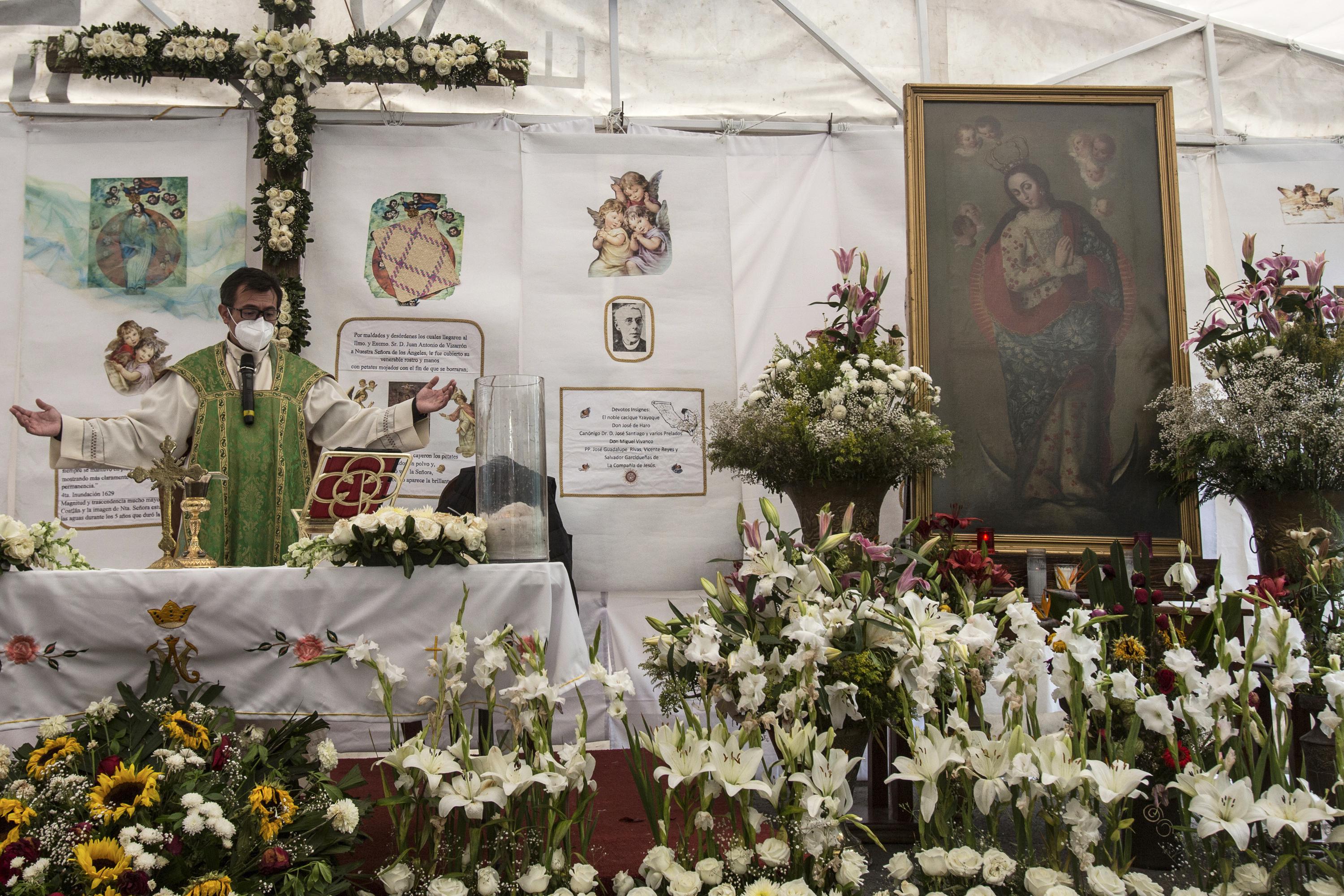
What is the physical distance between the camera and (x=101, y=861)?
2.00 m

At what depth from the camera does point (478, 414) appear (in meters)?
3.05

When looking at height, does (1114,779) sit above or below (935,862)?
above

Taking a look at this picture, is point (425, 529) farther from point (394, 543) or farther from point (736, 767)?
point (736, 767)

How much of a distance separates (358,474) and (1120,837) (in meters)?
2.26

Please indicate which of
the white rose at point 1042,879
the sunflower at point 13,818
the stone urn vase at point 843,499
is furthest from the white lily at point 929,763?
the stone urn vase at point 843,499

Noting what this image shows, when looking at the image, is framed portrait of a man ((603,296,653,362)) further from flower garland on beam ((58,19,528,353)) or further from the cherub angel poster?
flower garland on beam ((58,19,528,353))

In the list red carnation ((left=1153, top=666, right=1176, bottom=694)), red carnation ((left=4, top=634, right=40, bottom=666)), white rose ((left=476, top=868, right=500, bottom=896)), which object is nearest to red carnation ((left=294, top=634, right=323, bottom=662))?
red carnation ((left=4, top=634, right=40, bottom=666))

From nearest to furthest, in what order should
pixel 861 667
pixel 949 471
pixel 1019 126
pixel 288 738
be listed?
pixel 861 667
pixel 288 738
pixel 949 471
pixel 1019 126

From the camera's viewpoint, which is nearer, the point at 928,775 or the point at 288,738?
the point at 928,775

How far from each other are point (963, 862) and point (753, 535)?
2.67ft

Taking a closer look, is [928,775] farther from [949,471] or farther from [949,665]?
[949,471]

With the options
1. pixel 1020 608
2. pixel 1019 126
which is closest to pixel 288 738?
pixel 1020 608

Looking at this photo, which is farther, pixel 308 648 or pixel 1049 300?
pixel 1049 300

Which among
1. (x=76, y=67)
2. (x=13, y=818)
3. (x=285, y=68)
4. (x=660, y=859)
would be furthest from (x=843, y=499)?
(x=76, y=67)
